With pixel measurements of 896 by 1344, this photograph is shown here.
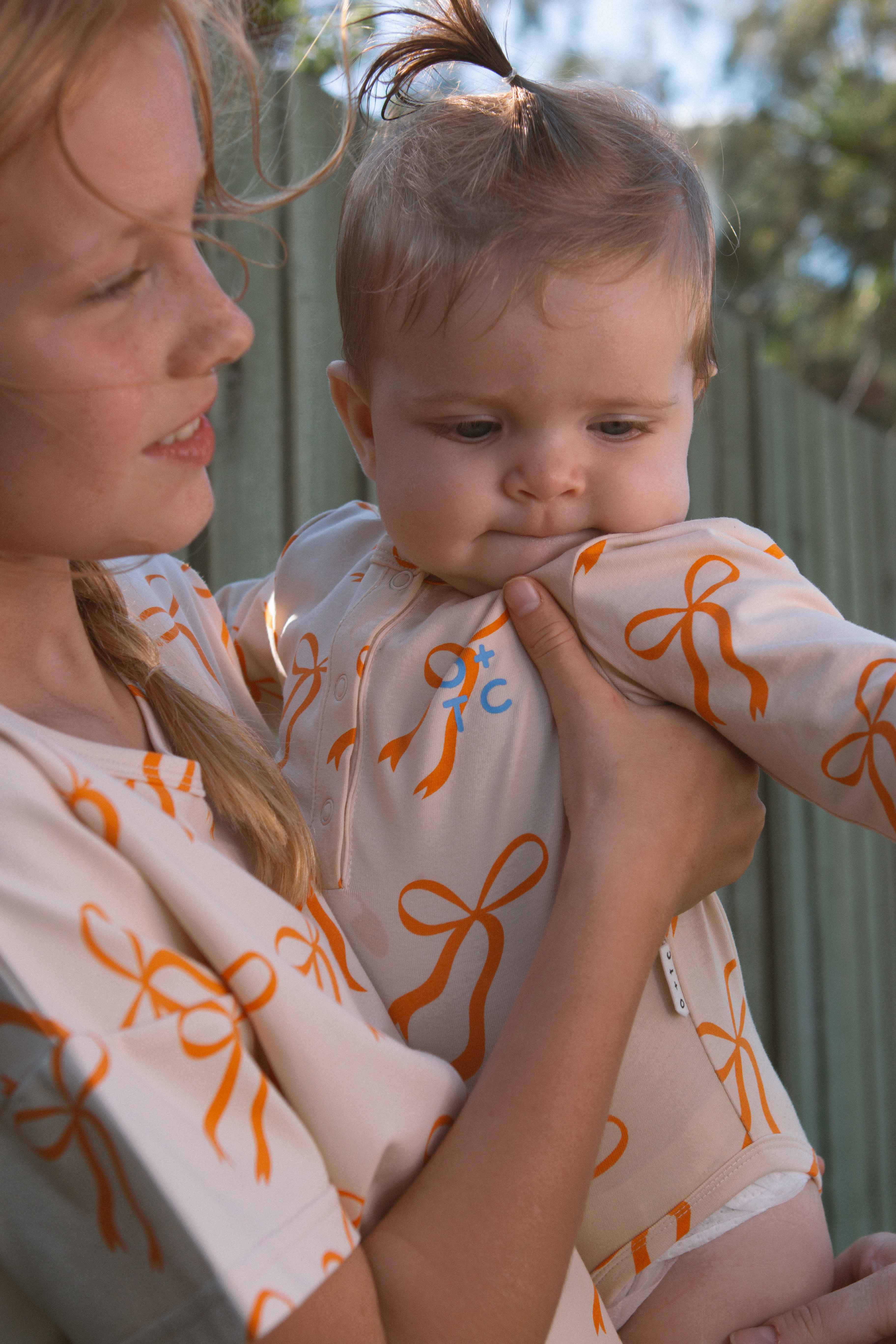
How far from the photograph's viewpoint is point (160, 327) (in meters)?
1.08

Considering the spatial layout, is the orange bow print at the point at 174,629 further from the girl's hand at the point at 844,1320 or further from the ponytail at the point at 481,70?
the girl's hand at the point at 844,1320

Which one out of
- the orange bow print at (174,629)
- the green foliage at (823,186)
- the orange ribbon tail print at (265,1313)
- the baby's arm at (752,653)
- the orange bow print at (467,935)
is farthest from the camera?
the green foliage at (823,186)

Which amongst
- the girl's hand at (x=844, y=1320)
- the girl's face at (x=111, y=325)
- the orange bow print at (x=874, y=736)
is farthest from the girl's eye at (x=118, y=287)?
the girl's hand at (x=844, y=1320)

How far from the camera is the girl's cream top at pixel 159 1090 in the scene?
83cm

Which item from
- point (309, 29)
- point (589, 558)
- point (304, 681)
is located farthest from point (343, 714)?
point (309, 29)

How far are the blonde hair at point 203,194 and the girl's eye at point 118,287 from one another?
0.08m

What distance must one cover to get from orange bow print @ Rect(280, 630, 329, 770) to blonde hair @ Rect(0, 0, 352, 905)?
18cm

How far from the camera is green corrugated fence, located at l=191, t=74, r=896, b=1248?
2.24 meters

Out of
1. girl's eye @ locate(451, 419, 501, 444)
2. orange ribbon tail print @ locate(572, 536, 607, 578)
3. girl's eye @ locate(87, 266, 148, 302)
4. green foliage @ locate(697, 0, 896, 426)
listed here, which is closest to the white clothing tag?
orange ribbon tail print @ locate(572, 536, 607, 578)

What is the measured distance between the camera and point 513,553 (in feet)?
4.84

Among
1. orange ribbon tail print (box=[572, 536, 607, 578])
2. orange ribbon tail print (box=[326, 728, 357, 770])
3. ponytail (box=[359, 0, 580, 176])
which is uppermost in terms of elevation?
ponytail (box=[359, 0, 580, 176])

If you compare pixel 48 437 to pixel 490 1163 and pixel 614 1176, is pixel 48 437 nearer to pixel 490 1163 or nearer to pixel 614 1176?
pixel 490 1163

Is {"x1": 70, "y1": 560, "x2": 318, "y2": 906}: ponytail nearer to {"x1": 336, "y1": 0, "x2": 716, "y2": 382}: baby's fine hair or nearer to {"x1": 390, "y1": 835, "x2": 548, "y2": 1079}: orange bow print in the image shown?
{"x1": 390, "y1": 835, "x2": 548, "y2": 1079}: orange bow print

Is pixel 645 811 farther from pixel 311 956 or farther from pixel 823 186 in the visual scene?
pixel 823 186
